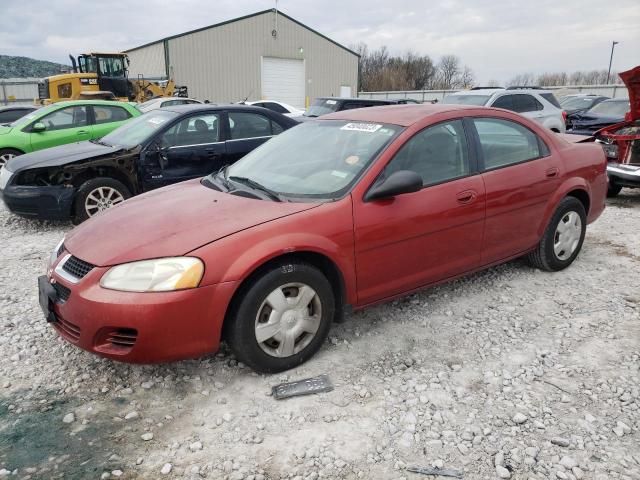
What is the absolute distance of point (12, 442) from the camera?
2.50 m

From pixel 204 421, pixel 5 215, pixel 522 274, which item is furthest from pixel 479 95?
pixel 204 421

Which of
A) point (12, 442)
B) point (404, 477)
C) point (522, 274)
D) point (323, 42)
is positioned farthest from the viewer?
point (323, 42)

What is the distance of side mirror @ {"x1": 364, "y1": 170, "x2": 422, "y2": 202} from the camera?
3.13 m

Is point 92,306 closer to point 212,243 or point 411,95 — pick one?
point 212,243

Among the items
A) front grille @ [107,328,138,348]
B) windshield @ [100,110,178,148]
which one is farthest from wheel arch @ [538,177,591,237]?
windshield @ [100,110,178,148]

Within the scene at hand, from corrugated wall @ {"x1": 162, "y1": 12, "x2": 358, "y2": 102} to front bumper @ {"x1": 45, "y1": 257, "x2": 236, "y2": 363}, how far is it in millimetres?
30362

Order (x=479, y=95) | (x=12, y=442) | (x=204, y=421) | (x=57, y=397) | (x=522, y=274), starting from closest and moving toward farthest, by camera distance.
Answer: (x=12, y=442), (x=204, y=421), (x=57, y=397), (x=522, y=274), (x=479, y=95)

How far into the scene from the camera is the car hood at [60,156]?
6102 mm

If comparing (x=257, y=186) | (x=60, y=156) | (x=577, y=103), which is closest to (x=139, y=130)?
(x=60, y=156)

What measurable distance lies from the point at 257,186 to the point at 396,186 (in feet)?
3.20

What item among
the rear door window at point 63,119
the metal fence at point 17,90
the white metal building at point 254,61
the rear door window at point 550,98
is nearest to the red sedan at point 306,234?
the rear door window at point 63,119

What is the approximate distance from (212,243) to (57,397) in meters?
1.28

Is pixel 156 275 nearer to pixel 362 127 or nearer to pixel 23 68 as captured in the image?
pixel 362 127

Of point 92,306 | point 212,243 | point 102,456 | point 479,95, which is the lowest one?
point 102,456
